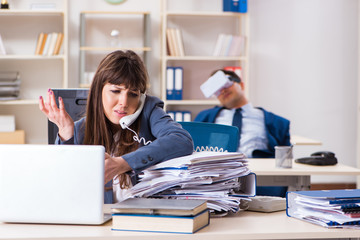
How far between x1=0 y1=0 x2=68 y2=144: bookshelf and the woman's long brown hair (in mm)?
3351

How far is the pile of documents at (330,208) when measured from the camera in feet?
A: 4.26

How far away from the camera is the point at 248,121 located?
3.65 m

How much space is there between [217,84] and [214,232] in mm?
2598

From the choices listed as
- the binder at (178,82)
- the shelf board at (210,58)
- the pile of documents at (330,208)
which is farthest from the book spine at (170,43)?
the pile of documents at (330,208)

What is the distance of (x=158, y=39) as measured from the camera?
5.27m

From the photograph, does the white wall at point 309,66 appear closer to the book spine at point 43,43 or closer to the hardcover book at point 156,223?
the book spine at point 43,43

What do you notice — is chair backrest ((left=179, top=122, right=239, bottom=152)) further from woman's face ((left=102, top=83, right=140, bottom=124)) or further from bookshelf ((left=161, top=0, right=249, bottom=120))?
bookshelf ((left=161, top=0, right=249, bottom=120))

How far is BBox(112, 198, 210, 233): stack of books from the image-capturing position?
1.22 m

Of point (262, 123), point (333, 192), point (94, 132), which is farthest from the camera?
point (262, 123)

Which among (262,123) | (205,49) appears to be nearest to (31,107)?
(205,49)

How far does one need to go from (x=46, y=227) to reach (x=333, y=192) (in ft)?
2.42

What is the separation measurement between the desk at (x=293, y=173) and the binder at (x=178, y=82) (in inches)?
86.0

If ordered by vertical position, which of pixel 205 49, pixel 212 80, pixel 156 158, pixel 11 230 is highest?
pixel 205 49

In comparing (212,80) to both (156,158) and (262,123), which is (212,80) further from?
(156,158)
